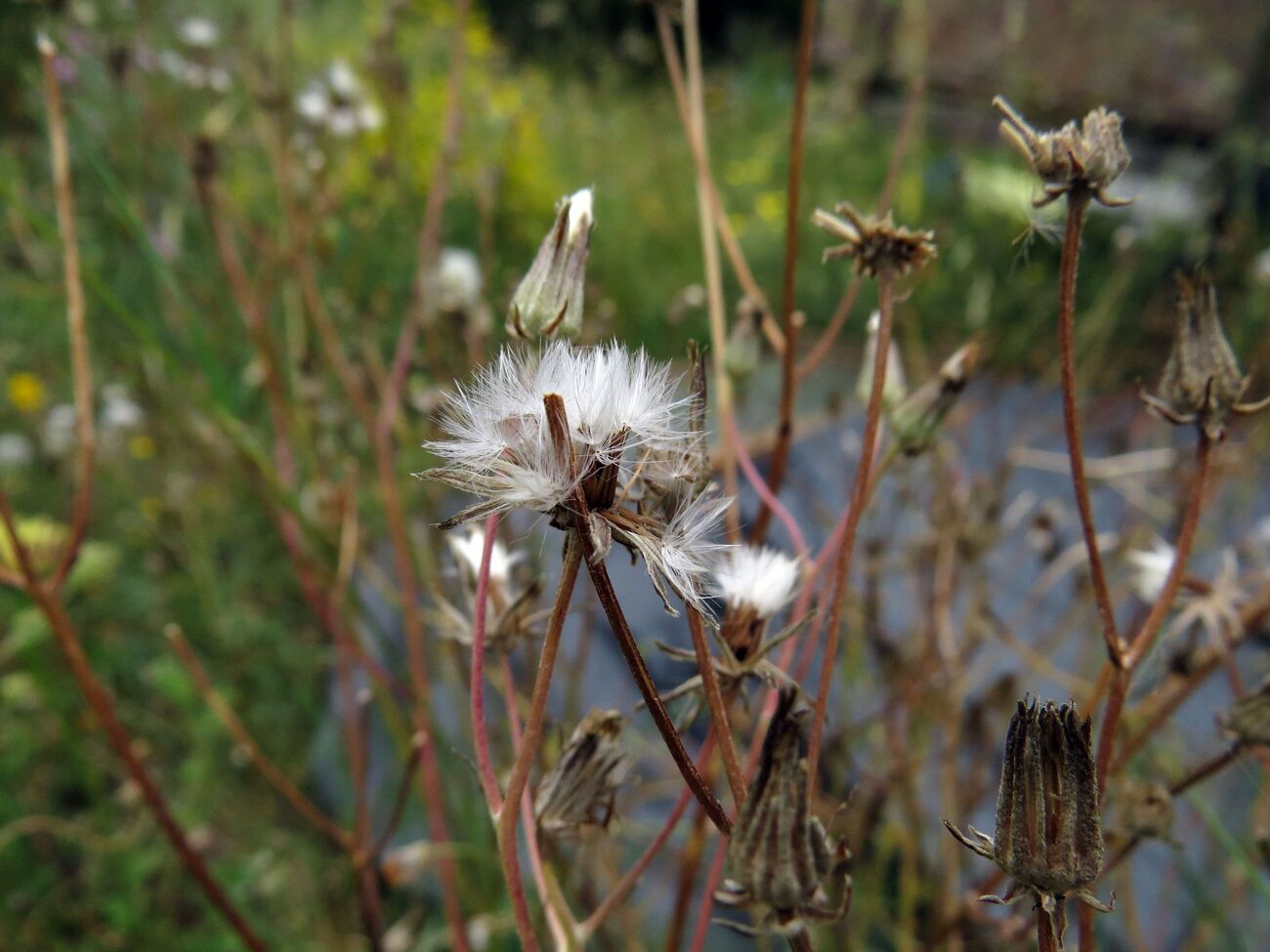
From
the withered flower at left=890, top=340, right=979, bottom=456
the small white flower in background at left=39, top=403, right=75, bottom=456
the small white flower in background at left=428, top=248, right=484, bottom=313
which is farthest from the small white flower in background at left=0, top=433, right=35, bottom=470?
the withered flower at left=890, top=340, right=979, bottom=456

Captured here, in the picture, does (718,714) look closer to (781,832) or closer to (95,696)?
(781,832)

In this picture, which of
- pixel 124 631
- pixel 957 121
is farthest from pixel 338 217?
pixel 957 121

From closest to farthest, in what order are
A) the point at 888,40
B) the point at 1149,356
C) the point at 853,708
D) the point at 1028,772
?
the point at 1028,772
the point at 853,708
the point at 1149,356
the point at 888,40

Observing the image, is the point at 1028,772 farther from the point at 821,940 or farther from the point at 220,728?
the point at 220,728

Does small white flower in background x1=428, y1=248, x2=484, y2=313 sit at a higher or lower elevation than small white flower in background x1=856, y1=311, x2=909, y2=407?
higher

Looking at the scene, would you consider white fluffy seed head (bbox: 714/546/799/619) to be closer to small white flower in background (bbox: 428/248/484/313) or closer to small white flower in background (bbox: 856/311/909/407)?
small white flower in background (bbox: 856/311/909/407)

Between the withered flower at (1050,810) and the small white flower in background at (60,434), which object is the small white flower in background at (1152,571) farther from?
the small white flower in background at (60,434)
